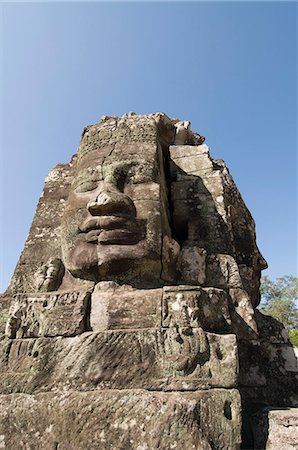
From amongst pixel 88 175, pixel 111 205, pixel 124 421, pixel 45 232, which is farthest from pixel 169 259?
pixel 45 232

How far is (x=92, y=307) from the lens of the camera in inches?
111

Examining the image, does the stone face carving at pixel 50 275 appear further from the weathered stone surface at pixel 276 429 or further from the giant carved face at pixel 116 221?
the weathered stone surface at pixel 276 429

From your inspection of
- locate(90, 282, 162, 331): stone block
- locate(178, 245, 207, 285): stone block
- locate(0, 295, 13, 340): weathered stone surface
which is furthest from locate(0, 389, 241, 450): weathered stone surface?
locate(178, 245, 207, 285): stone block

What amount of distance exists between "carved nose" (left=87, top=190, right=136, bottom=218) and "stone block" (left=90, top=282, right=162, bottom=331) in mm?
690

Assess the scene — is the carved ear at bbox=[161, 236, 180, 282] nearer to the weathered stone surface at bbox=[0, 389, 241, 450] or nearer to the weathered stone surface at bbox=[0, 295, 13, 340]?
the weathered stone surface at bbox=[0, 389, 241, 450]

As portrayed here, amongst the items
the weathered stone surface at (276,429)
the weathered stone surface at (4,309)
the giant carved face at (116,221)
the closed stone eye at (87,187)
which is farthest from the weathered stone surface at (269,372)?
the weathered stone surface at (4,309)

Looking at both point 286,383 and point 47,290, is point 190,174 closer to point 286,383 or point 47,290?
point 47,290

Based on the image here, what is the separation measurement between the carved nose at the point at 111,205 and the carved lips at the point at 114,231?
5 cm

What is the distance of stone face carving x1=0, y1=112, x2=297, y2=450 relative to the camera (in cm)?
224

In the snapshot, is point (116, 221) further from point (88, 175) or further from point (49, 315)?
point (49, 315)

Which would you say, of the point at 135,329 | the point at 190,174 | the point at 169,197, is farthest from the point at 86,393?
the point at 190,174

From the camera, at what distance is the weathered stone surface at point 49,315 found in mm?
2723

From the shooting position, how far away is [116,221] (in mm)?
2965

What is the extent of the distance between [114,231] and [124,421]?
57.2 inches
